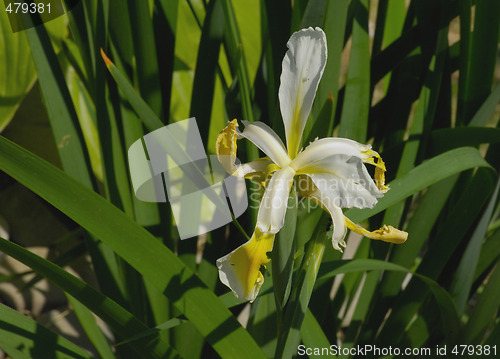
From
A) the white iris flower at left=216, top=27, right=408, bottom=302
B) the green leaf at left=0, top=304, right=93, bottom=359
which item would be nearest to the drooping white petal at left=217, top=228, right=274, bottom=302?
the white iris flower at left=216, top=27, right=408, bottom=302

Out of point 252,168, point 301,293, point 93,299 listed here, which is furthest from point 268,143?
point 93,299

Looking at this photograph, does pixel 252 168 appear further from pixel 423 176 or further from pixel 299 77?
pixel 423 176

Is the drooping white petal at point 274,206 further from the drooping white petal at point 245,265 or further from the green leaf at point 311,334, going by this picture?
the green leaf at point 311,334

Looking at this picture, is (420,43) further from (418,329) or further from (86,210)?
(86,210)

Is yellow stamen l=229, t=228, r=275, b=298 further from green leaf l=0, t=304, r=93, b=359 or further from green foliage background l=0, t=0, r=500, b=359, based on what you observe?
green leaf l=0, t=304, r=93, b=359

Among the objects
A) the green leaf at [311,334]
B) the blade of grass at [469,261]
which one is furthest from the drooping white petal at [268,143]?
the blade of grass at [469,261]
